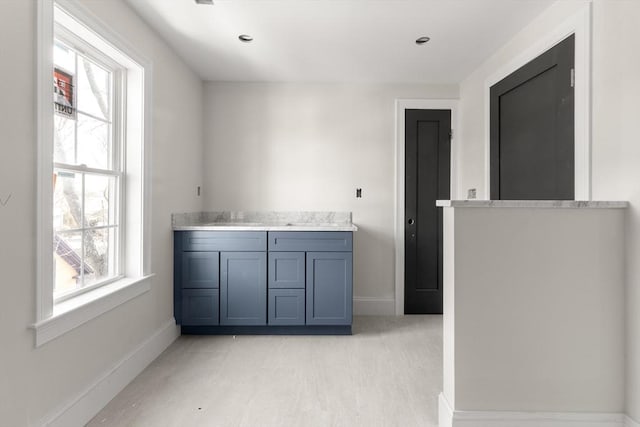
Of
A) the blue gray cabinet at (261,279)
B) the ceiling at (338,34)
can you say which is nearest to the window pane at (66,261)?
the blue gray cabinet at (261,279)

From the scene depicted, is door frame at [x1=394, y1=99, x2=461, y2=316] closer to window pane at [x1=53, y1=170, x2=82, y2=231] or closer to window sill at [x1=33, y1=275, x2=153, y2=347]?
window sill at [x1=33, y1=275, x2=153, y2=347]

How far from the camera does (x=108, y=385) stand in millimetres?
2020

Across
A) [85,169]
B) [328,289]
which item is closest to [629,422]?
[328,289]

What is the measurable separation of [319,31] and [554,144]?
1.75 meters

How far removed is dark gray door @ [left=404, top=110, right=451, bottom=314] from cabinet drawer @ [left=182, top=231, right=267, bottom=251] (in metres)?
1.55

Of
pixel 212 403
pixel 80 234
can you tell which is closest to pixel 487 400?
pixel 212 403

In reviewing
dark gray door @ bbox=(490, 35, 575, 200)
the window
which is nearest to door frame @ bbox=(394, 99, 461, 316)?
dark gray door @ bbox=(490, 35, 575, 200)

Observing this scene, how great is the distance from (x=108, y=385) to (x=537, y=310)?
232 centimetres

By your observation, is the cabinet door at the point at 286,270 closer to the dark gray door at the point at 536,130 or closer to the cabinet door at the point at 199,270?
the cabinet door at the point at 199,270

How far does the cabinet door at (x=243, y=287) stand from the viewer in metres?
3.03

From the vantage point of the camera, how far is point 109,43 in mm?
2039

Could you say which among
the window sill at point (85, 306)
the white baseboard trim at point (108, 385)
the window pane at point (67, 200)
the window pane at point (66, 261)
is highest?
the window pane at point (67, 200)

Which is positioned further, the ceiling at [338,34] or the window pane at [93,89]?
the ceiling at [338,34]

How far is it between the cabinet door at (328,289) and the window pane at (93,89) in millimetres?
1825
